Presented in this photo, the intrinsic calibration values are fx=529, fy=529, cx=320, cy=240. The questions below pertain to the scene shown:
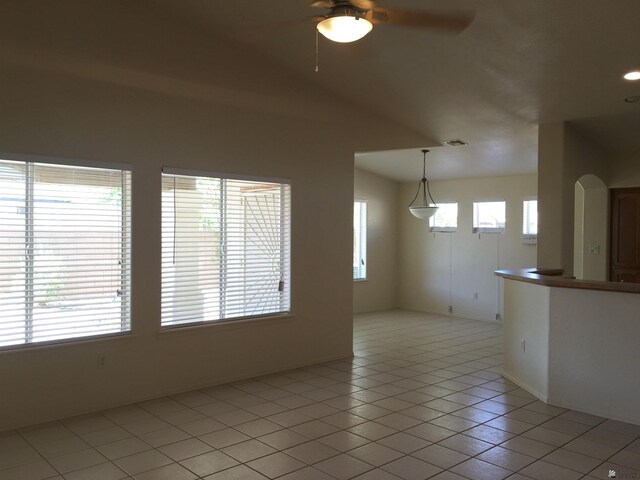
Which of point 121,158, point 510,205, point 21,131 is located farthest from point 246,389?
point 510,205

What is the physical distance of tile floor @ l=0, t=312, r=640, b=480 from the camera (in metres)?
3.14

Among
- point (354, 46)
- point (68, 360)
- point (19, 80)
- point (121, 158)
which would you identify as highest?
point (354, 46)

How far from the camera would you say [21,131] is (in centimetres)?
383

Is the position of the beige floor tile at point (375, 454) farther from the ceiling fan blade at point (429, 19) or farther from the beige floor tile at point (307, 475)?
the ceiling fan blade at point (429, 19)

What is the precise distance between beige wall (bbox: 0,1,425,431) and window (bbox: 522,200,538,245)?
3319 mm

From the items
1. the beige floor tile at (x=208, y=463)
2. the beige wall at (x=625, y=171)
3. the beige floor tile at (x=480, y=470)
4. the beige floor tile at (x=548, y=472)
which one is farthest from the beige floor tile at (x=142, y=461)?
the beige wall at (x=625, y=171)

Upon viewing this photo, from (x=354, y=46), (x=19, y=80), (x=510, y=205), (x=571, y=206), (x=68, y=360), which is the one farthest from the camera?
(x=510, y=205)

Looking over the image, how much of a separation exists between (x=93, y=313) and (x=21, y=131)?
4.82ft

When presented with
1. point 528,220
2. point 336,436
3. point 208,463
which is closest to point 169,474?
point 208,463

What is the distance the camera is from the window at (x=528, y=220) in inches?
322

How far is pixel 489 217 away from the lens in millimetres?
8773

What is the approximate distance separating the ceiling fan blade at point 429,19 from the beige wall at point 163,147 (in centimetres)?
184

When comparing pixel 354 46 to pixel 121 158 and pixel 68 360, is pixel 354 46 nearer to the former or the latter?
pixel 121 158

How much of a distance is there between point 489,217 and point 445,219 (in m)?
0.83
